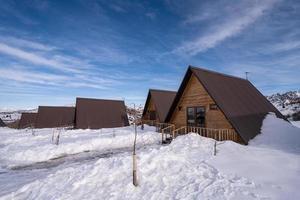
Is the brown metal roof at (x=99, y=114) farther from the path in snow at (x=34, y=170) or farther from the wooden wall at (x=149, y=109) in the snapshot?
the path in snow at (x=34, y=170)

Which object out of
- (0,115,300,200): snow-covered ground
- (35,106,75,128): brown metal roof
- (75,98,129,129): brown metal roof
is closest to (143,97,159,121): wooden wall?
(75,98,129,129): brown metal roof

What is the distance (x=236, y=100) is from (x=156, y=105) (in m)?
13.6

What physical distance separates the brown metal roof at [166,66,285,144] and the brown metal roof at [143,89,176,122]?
8.39m

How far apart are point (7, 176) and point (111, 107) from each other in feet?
76.3

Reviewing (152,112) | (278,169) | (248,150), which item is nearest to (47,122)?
(152,112)

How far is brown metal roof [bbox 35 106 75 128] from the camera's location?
34441 mm

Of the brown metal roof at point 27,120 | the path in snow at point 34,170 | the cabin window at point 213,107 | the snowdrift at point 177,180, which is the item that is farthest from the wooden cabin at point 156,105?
the snowdrift at point 177,180

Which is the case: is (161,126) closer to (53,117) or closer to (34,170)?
(34,170)

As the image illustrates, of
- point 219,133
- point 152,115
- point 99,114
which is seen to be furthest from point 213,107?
point 99,114

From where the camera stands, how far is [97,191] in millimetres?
7109

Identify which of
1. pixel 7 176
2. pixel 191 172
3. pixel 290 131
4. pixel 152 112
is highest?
pixel 152 112

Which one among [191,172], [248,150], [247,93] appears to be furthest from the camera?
[247,93]

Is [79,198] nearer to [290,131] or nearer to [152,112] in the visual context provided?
[290,131]

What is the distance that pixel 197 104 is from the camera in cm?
1766
